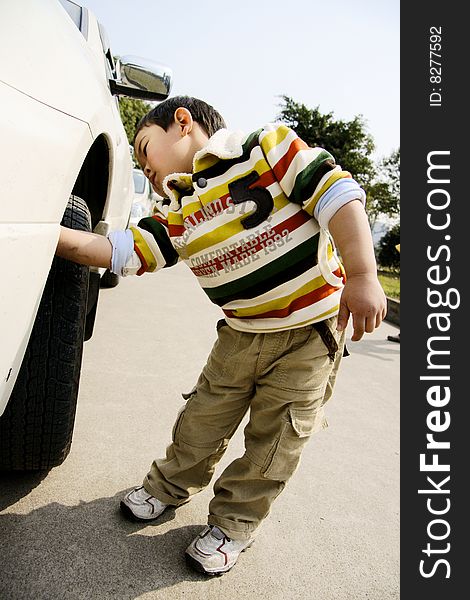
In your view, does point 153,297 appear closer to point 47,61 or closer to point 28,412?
point 28,412

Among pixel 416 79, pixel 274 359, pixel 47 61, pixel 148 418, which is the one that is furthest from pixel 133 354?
pixel 47 61

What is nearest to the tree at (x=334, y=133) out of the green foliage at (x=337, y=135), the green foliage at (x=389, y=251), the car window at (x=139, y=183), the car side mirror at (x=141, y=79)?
the green foliage at (x=337, y=135)

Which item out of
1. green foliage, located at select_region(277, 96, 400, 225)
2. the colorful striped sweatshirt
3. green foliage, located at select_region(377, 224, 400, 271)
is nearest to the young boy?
the colorful striped sweatshirt

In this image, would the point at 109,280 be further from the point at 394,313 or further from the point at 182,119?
the point at 182,119

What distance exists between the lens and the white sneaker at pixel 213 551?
151 cm

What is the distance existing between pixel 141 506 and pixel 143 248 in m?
0.76

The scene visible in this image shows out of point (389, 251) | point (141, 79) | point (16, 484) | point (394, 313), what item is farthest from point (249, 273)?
point (389, 251)

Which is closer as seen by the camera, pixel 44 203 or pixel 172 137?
pixel 44 203

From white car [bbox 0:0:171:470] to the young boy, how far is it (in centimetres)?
18

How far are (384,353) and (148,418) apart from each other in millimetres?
2598

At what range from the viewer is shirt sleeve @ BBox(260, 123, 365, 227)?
1333 mm

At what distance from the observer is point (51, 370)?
4.88ft

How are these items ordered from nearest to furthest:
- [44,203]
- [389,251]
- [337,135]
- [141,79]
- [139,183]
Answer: [44,203] < [141,79] < [139,183] < [389,251] < [337,135]

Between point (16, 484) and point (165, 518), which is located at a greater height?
point (16, 484)
